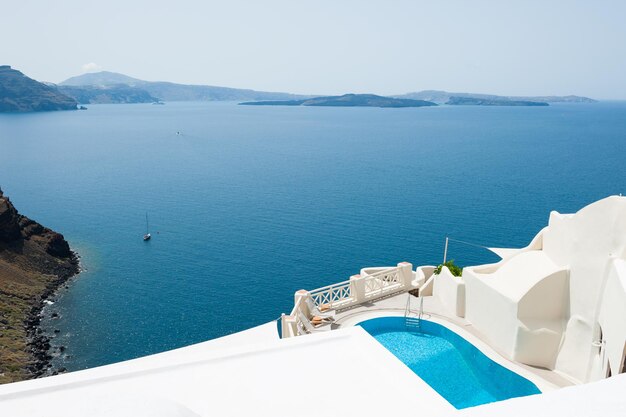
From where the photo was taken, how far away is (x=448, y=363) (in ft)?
52.4

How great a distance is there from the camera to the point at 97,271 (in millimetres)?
41469

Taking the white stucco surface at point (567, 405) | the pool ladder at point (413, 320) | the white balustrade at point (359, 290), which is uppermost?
the white stucco surface at point (567, 405)

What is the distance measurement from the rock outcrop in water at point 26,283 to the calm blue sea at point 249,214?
1528mm

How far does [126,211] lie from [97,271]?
1614cm

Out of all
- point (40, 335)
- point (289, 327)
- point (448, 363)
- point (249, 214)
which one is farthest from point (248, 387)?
point (249, 214)

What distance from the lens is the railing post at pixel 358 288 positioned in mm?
19031

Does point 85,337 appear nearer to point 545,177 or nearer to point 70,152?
point 545,177

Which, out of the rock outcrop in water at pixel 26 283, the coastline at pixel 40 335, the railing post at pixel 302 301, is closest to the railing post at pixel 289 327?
the railing post at pixel 302 301

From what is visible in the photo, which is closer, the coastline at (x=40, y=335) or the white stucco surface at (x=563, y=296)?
the white stucco surface at (x=563, y=296)

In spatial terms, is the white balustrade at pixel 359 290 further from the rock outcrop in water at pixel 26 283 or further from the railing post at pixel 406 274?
the rock outcrop in water at pixel 26 283

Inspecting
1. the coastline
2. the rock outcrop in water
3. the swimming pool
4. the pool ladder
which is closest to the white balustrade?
the swimming pool

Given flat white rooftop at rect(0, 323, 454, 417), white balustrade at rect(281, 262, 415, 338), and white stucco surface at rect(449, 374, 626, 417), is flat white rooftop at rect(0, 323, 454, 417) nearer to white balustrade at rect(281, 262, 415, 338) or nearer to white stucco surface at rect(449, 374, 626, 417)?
white stucco surface at rect(449, 374, 626, 417)

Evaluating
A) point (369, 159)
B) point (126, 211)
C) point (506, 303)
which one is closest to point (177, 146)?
point (369, 159)

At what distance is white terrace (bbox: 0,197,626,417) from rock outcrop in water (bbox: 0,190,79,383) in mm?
18486
